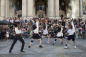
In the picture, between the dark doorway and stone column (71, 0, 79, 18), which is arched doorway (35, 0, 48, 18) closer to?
the dark doorway

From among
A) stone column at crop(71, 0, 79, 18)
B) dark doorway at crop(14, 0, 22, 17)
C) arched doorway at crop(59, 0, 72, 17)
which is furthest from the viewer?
dark doorway at crop(14, 0, 22, 17)

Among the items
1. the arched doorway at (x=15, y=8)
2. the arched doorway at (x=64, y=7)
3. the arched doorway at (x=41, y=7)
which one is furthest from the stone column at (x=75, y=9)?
the arched doorway at (x=15, y=8)

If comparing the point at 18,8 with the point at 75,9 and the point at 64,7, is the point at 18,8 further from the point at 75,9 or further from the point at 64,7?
the point at 75,9

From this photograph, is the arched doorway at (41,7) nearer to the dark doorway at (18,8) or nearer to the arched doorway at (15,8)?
the dark doorway at (18,8)

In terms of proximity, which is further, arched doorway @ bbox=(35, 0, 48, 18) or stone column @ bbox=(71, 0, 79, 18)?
arched doorway @ bbox=(35, 0, 48, 18)

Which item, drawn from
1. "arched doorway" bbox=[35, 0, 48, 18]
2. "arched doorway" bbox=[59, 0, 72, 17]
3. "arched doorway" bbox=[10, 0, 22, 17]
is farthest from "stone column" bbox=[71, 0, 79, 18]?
"arched doorway" bbox=[10, 0, 22, 17]

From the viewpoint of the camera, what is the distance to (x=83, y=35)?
817 inches

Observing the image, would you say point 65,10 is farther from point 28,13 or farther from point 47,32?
point 47,32

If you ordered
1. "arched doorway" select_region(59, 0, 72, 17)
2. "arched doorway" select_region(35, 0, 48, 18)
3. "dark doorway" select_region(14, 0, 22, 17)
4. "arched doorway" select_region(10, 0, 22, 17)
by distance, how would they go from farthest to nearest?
"arched doorway" select_region(35, 0, 48, 18) → "dark doorway" select_region(14, 0, 22, 17) → "arched doorway" select_region(59, 0, 72, 17) → "arched doorway" select_region(10, 0, 22, 17)

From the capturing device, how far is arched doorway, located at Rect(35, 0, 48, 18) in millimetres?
42231

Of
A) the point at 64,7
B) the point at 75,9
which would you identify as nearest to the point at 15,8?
the point at 64,7

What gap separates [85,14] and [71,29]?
2798 centimetres

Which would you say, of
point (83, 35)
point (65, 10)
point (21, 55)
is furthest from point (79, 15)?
point (21, 55)

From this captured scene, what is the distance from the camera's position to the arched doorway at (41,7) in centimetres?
4223
